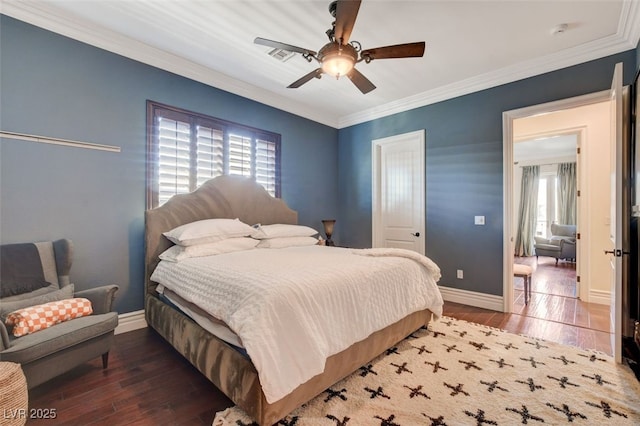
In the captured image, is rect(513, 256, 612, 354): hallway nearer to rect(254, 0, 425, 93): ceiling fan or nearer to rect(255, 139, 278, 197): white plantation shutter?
rect(254, 0, 425, 93): ceiling fan

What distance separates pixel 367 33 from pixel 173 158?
94.2 inches

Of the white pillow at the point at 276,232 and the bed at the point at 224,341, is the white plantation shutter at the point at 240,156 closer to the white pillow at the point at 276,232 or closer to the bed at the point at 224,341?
the bed at the point at 224,341

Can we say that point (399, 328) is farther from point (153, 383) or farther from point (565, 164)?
point (565, 164)

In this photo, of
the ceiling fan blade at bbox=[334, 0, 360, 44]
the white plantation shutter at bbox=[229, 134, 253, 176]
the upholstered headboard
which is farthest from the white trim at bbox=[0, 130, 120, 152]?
the ceiling fan blade at bbox=[334, 0, 360, 44]

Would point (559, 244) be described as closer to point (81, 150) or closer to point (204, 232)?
point (204, 232)

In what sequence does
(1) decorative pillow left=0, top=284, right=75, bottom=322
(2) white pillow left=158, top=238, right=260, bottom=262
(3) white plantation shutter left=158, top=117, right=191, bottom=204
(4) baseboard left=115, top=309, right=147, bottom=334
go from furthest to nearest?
(3) white plantation shutter left=158, top=117, right=191, bottom=204, (4) baseboard left=115, top=309, right=147, bottom=334, (2) white pillow left=158, top=238, right=260, bottom=262, (1) decorative pillow left=0, top=284, right=75, bottom=322

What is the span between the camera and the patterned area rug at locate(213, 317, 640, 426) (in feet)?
5.18

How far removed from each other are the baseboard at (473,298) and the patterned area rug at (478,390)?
37.4 inches

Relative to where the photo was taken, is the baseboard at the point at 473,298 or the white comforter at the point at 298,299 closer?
the white comforter at the point at 298,299

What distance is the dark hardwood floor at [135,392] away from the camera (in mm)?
1609

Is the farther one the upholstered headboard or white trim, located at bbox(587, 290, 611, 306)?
white trim, located at bbox(587, 290, 611, 306)

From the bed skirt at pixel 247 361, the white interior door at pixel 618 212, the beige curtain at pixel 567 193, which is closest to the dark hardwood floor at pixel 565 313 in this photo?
the white interior door at pixel 618 212

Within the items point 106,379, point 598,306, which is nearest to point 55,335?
point 106,379

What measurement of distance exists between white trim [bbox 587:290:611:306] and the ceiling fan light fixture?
4305 mm
